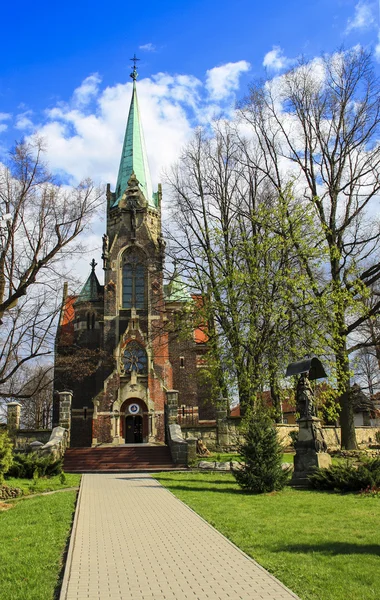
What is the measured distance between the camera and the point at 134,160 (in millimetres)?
44344

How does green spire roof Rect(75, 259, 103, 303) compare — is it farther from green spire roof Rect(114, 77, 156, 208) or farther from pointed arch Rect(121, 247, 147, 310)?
green spire roof Rect(114, 77, 156, 208)

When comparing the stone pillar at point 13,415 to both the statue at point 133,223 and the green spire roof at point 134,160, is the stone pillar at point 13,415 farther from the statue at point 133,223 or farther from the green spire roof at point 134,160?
the green spire roof at point 134,160

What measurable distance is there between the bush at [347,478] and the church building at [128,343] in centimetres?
1960

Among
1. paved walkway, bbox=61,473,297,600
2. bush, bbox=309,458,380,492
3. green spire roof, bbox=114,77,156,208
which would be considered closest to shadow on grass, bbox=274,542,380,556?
paved walkway, bbox=61,473,297,600

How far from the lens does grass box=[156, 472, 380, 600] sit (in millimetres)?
5531

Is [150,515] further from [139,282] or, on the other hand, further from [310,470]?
[139,282]

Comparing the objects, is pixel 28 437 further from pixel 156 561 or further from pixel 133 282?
pixel 156 561

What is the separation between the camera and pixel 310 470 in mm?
13836

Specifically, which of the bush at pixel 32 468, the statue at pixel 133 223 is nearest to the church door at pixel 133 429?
the statue at pixel 133 223

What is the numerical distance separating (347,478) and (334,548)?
226 inches

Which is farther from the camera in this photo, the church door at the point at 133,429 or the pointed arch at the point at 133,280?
the pointed arch at the point at 133,280

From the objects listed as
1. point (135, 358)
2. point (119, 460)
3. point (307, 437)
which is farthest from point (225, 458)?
point (135, 358)

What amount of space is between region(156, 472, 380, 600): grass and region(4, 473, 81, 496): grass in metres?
4.01

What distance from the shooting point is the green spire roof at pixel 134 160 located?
43.2m
